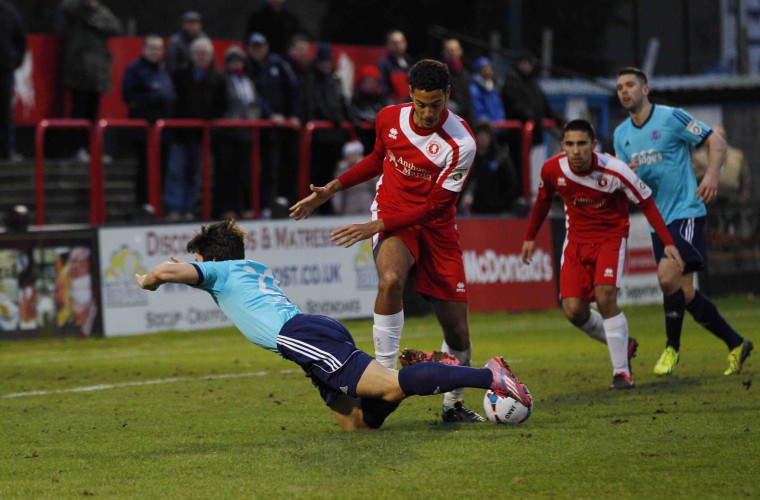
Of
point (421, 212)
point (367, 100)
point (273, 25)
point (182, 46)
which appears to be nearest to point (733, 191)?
point (367, 100)

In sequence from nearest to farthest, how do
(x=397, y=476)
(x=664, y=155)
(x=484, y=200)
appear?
(x=397, y=476) → (x=664, y=155) → (x=484, y=200)

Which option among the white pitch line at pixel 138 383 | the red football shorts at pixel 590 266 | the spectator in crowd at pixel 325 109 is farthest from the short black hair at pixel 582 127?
the spectator in crowd at pixel 325 109

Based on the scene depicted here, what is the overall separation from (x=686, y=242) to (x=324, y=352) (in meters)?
4.74

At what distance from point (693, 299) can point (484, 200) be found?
7.64 metres

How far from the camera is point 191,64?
17109mm

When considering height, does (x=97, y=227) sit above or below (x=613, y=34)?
below

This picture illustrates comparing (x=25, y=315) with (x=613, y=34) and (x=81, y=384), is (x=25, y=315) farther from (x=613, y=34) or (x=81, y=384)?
(x=613, y=34)

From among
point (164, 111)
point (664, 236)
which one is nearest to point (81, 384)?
point (664, 236)

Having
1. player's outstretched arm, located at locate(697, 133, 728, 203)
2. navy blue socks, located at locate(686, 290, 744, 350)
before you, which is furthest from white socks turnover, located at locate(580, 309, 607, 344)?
player's outstretched arm, located at locate(697, 133, 728, 203)

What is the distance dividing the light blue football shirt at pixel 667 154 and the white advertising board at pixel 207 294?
6014 millimetres

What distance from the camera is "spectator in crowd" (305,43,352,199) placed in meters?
18.2

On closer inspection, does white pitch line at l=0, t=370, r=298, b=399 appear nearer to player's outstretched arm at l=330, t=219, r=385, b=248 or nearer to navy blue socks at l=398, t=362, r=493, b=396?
player's outstretched arm at l=330, t=219, r=385, b=248

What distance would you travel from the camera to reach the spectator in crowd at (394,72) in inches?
742

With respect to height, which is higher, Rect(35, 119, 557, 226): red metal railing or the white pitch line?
Rect(35, 119, 557, 226): red metal railing
